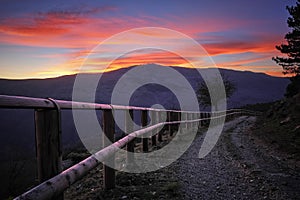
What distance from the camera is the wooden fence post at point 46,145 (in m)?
2.38

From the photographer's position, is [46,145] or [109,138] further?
[109,138]

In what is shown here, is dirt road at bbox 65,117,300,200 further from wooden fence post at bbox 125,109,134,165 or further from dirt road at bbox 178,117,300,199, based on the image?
wooden fence post at bbox 125,109,134,165

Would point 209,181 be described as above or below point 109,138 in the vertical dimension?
below

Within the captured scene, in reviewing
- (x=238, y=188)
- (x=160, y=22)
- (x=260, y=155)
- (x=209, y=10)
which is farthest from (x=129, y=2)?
(x=238, y=188)

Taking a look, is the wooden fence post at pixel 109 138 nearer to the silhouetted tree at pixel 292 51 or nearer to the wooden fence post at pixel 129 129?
the wooden fence post at pixel 129 129

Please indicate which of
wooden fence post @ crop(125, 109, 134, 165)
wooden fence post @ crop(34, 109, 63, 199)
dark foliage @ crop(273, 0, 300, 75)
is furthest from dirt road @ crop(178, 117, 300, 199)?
dark foliage @ crop(273, 0, 300, 75)

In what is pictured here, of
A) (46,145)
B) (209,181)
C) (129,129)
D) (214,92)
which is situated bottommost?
(209,181)

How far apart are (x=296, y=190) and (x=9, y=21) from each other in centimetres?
1196

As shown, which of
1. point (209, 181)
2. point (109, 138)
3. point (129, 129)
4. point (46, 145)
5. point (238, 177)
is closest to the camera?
point (46, 145)

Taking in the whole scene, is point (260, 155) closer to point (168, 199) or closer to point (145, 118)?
point (145, 118)

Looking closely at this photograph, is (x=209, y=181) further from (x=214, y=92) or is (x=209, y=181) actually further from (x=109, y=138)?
(x=214, y=92)

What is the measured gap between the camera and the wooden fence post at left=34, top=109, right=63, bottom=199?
238cm

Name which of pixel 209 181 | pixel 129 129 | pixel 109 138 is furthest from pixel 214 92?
pixel 109 138

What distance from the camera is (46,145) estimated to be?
7.89 ft
